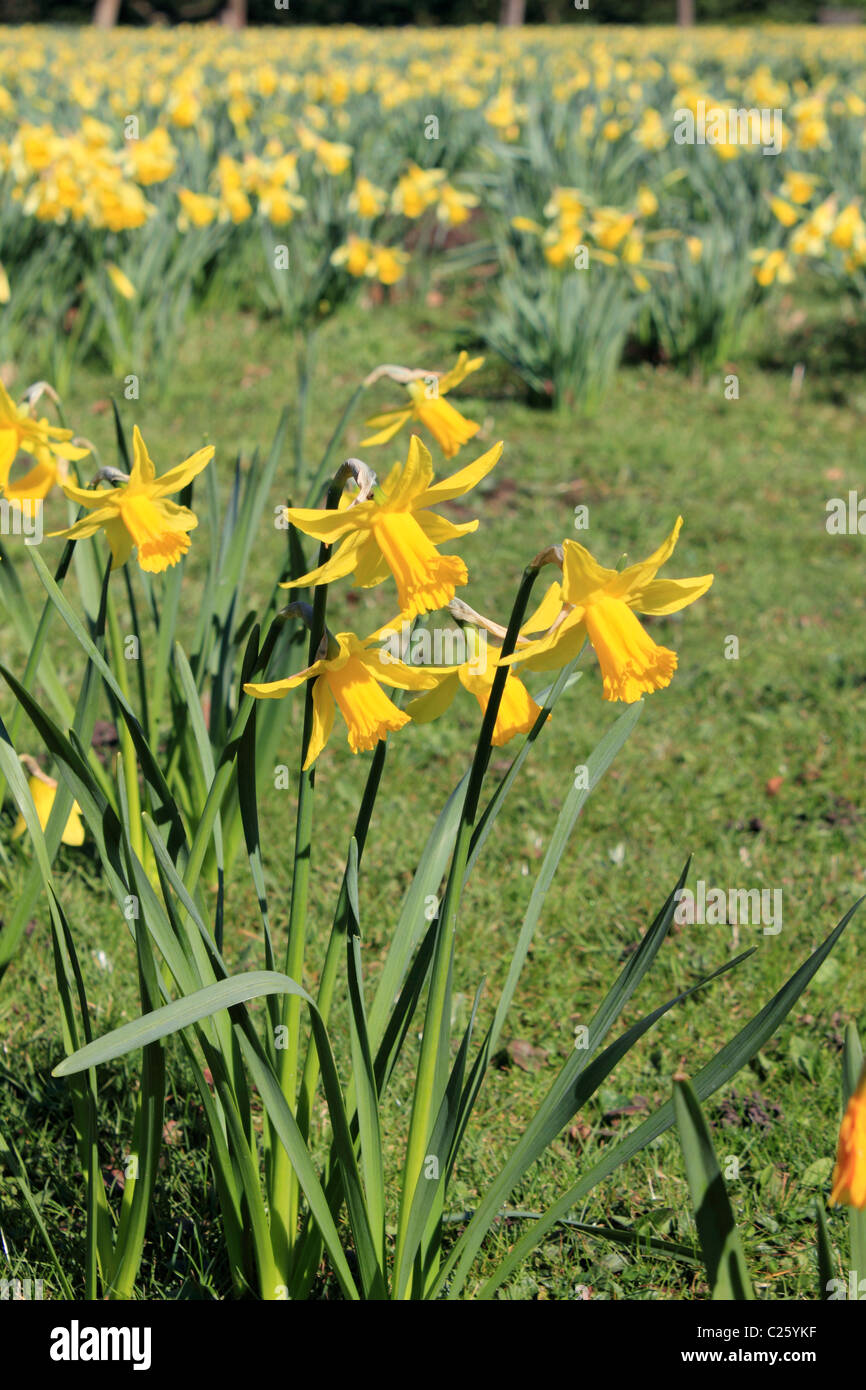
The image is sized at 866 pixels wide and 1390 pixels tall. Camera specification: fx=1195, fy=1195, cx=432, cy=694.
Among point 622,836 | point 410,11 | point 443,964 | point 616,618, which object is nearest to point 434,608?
point 616,618

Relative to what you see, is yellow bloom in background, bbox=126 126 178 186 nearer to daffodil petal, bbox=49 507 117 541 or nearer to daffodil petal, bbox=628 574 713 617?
daffodil petal, bbox=49 507 117 541

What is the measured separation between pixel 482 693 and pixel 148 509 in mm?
478

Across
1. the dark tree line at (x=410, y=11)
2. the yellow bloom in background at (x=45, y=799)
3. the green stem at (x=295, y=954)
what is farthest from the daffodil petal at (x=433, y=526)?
the dark tree line at (x=410, y=11)

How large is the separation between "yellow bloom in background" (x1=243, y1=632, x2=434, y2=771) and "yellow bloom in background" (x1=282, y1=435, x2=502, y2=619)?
90mm

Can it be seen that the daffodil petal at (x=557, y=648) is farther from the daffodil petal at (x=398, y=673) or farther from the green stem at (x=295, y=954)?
the green stem at (x=295, y=954)

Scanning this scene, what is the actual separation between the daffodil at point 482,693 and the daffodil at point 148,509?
37 centimetres

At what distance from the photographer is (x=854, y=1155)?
2.99 feet

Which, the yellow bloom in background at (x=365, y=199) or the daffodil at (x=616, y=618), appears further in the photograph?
the yellow bloom in background at (x=365, y=199)

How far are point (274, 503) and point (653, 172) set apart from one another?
3.68 metres

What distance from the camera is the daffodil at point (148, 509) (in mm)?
1421

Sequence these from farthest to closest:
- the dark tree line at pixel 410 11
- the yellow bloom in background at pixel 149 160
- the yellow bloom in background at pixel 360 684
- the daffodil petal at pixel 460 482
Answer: the dark tree line at pixel 410 11 → the yellow bloom in background at pixel 149 160 → the yellow bloom in background at pixel 360 684 → the daffodil petal at pixel 460 482

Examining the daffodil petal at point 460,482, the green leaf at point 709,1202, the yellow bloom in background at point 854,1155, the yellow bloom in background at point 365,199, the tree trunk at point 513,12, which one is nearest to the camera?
the yellow bloom in background at point 854,1155
